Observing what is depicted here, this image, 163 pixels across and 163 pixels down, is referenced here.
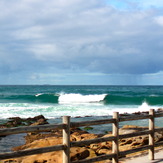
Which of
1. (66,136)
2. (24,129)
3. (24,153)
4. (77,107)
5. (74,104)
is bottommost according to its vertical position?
(74,104)

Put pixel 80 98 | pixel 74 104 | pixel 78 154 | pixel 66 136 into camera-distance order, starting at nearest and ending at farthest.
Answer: pixel 66 136, pixel 78 154, pixel 74 104, pixel 80 98

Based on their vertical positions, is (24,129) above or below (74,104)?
above

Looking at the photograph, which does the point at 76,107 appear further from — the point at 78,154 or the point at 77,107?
the point at 78,154

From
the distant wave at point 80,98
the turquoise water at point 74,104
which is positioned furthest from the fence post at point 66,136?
the distant wave at point 80,98

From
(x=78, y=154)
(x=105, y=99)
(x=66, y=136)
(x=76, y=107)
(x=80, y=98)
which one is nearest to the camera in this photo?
(x=66, y=136)

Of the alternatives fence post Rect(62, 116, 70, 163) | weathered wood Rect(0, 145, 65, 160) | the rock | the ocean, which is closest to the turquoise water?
the ocean

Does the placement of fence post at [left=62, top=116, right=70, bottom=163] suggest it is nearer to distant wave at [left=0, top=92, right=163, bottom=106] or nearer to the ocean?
the ocean

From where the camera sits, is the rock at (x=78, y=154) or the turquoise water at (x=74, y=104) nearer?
the rock at (x=78, y=154)

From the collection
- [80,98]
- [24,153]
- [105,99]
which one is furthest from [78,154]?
[80,98]

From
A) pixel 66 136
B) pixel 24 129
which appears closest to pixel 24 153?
pixel 24 129

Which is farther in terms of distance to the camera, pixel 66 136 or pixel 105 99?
pixel 105 99

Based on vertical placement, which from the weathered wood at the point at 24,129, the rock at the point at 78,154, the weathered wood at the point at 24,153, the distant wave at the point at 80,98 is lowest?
the distant wave at the point at 80,98

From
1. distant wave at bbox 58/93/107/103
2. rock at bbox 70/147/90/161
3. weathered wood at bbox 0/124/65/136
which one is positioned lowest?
distant wave at bbox 58/93/107/103

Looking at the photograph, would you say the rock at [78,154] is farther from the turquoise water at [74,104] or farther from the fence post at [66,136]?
the turquoise water at [74,104]
